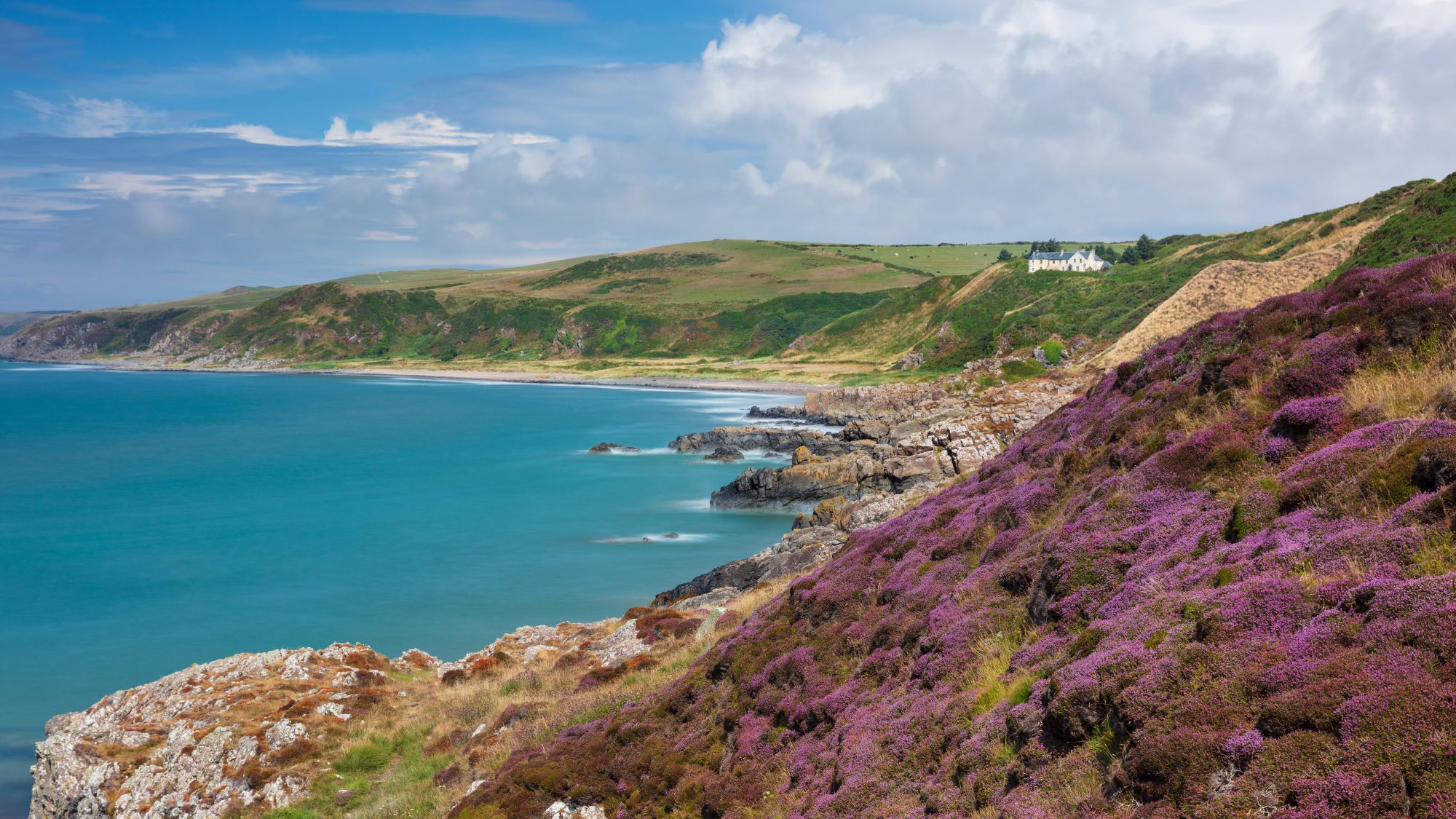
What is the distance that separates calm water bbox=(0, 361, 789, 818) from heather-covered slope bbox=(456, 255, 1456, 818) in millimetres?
26756

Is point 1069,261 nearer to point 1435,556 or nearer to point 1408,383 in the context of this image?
point 1408,383

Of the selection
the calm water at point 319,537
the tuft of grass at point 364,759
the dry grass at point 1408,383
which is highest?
the dry grass at point 1408,383

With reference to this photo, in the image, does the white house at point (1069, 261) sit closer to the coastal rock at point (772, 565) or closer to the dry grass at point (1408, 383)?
the coastal rock at point (772, 565)

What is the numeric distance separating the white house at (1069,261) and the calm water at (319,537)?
78632 millimetres

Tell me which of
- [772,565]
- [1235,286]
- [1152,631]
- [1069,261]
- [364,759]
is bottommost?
[364,759]

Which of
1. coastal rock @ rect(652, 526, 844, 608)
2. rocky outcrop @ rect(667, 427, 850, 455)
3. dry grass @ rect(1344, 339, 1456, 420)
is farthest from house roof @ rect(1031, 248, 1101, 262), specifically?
dry grass @ rect(1344, 339, 1456, 420)

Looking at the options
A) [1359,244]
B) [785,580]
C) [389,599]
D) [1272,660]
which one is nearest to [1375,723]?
[1272,660]

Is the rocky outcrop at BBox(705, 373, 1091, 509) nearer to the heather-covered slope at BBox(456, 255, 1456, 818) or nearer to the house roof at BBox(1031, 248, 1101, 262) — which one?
the heather-covered slope at BBox(456, 255, 1456, 818)

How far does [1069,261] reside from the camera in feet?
554

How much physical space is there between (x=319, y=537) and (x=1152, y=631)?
64.6 m

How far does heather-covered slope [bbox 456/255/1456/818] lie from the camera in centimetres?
643

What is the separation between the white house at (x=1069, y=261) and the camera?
163375 mm

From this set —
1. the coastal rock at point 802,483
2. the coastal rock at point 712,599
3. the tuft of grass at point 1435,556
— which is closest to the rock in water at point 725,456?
the coastal rock at point 802,483

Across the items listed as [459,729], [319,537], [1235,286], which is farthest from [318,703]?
[1235,286]
